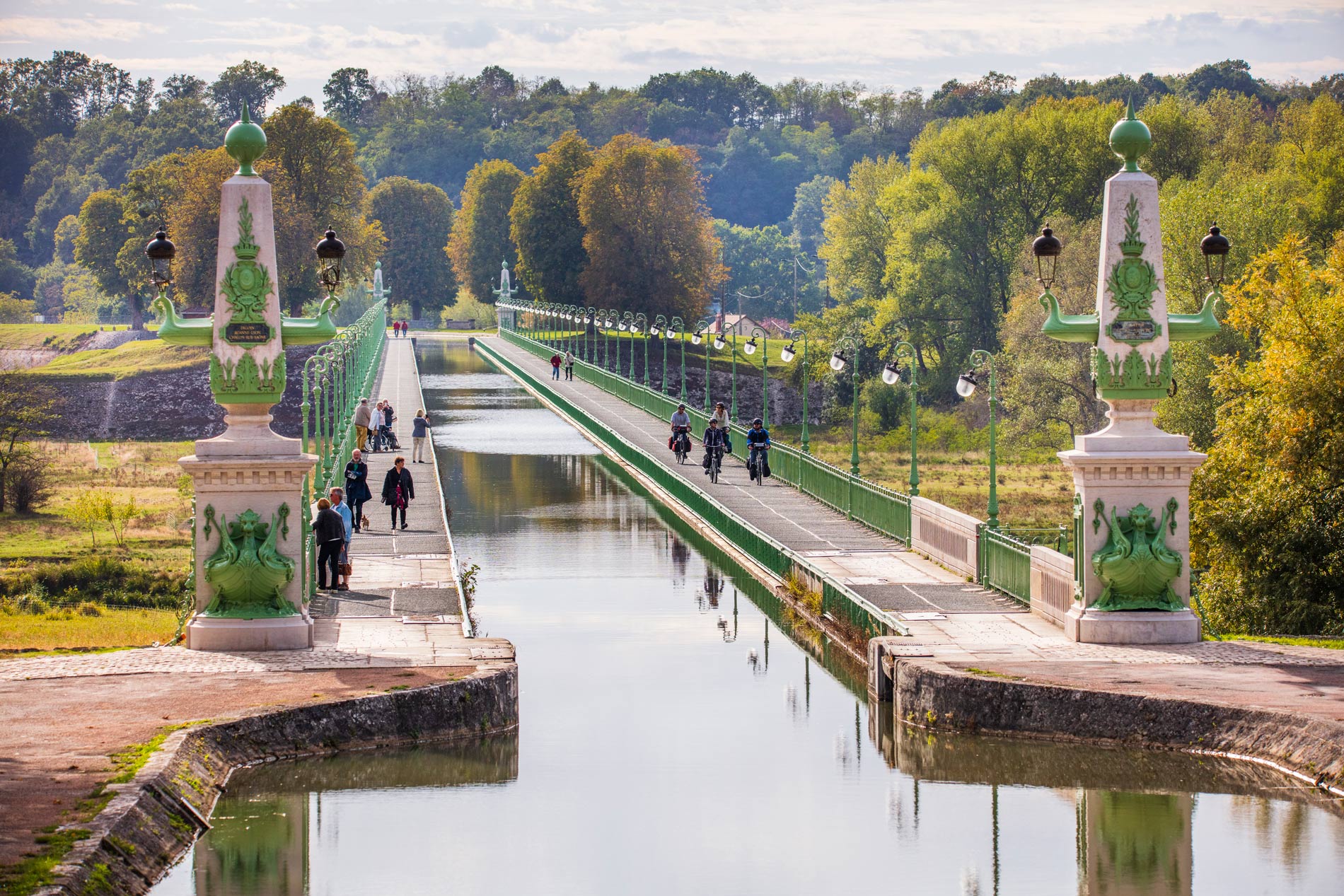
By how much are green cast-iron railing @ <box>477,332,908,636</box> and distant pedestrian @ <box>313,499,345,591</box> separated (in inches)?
253

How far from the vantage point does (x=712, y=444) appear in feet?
122

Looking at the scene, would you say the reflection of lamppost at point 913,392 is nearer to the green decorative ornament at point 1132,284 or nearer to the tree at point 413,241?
the green decorative ornament at point 1132,284

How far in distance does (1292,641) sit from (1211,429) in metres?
27.5

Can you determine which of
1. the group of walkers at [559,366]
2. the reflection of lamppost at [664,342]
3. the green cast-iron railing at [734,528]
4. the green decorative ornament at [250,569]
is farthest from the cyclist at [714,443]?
the group of walkers at [559,366]

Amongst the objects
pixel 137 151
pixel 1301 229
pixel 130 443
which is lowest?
pixel 130 443

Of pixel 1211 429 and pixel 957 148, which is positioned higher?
pixel 957 148

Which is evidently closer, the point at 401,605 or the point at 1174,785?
the point at 1174,785

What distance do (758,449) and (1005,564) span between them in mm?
14864

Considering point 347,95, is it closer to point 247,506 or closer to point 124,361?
point 124,361

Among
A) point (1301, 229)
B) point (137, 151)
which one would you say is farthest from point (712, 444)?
point (137, 151)

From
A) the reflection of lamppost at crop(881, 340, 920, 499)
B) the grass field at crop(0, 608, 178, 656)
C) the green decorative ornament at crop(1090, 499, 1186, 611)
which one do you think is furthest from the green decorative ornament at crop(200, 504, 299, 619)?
the reflection of lamppost at crop(881, 340, 920, 499)

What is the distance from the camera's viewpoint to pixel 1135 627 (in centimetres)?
1869

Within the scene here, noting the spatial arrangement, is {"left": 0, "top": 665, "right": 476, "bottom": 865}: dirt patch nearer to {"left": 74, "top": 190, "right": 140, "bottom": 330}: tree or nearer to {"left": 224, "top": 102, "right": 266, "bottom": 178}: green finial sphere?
{"left": 224, "top": 102, "right": 266, "bottom": 178}: green finial sphere

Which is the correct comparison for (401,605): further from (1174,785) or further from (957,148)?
(957,148)
